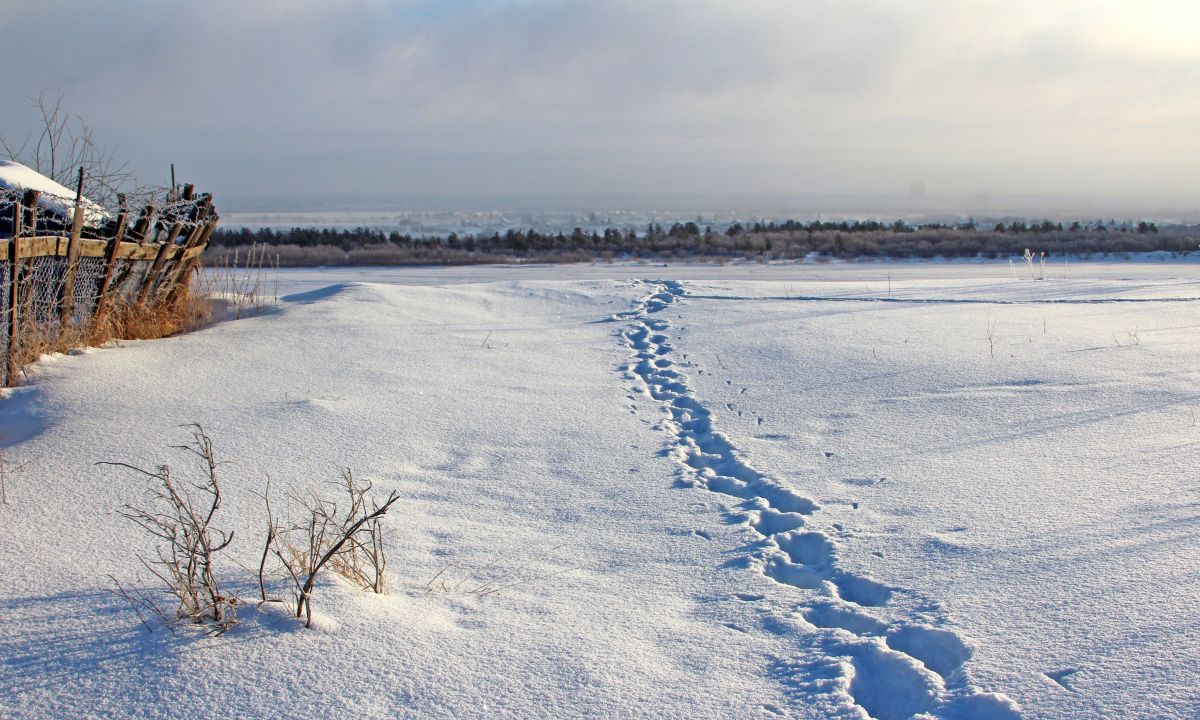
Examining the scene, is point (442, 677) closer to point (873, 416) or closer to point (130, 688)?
point (130, 688)

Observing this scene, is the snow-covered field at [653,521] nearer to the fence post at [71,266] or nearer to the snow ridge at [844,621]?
the snow ridge at [844,621]

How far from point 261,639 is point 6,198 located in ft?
16.6

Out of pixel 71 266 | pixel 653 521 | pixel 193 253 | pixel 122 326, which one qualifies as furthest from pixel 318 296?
pixel 653 521

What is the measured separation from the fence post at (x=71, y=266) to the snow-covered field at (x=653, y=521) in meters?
0.55

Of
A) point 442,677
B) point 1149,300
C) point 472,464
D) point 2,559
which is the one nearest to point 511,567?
point 442,677

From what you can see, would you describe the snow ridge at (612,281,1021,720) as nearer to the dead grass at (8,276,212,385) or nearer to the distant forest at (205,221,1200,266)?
the dead grass at (8,276,212,385)

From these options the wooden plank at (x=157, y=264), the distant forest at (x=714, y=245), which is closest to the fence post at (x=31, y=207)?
the wooden plank at (x=157, y=264)

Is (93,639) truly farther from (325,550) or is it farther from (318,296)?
(318,296)

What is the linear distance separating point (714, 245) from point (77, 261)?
60.8 ft

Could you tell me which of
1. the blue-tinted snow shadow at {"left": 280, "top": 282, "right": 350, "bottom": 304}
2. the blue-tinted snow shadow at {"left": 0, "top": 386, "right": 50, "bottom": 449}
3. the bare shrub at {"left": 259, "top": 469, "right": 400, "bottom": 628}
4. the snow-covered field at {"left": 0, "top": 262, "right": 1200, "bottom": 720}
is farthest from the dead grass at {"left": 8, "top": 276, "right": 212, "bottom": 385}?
the bare shrub at {"left": 259, "top": 469, "right": 400, "bottom": 628}

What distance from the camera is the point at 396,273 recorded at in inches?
685

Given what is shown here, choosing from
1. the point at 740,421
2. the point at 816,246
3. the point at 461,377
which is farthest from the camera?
the point at 816,246

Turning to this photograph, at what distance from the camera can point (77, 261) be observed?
6656mm

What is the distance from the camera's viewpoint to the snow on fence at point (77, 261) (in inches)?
232
